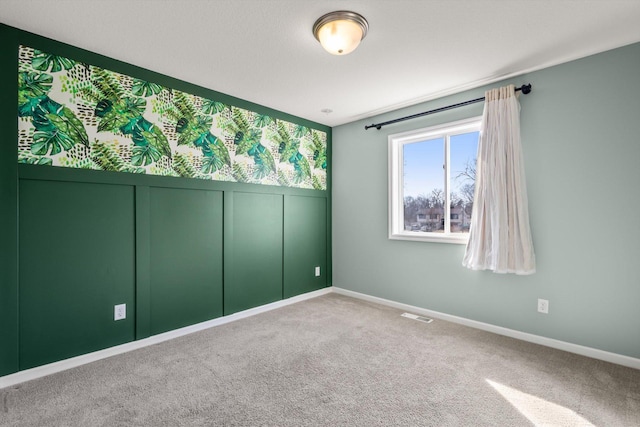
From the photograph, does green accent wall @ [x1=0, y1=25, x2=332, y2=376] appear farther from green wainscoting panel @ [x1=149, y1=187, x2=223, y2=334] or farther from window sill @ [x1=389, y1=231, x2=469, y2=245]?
window sill @ [x1=389, y1=231, x2=469, y2=245]

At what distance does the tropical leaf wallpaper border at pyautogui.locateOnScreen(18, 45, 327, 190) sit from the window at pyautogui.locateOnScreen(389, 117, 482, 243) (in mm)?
1452

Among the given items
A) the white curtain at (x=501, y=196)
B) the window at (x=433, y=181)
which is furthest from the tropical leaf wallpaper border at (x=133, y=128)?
the white curtain at (x=501, y=196)

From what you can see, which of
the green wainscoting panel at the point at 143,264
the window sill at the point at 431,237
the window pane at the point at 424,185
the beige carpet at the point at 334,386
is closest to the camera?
the beige carpet at the point at 334,386

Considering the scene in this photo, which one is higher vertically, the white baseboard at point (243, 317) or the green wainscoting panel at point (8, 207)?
the green wainscoting panel at point (8, 207)

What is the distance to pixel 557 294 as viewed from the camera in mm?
2652

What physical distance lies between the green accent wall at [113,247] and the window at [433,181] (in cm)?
155

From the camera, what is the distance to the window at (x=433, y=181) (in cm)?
333

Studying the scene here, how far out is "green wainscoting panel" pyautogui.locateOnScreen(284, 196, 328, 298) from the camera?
157 inches

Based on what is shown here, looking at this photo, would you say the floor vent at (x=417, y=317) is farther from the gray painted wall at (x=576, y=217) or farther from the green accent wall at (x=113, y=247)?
the green accent wall at (x=113, y=247)

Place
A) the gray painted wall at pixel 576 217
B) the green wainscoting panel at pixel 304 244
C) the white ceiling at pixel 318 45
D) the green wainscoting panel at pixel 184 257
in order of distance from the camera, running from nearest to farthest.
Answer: the white ceiling at pixel 318 45 < the gray painted wall at pixel 576 217 < the green wainscoting panel at pixel 184 257 < the green wainscoting panel at pixel 304 244

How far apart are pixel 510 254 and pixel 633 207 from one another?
2.91 feet

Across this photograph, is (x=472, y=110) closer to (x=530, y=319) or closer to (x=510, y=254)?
(x=510, y=254)

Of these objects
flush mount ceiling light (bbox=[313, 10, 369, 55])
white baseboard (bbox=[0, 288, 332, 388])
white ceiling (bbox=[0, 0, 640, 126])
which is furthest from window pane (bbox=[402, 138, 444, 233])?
white baseboard (bbox=[0, 288, 332, 388])

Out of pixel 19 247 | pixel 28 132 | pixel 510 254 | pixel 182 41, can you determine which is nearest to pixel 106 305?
pixel 19 247
